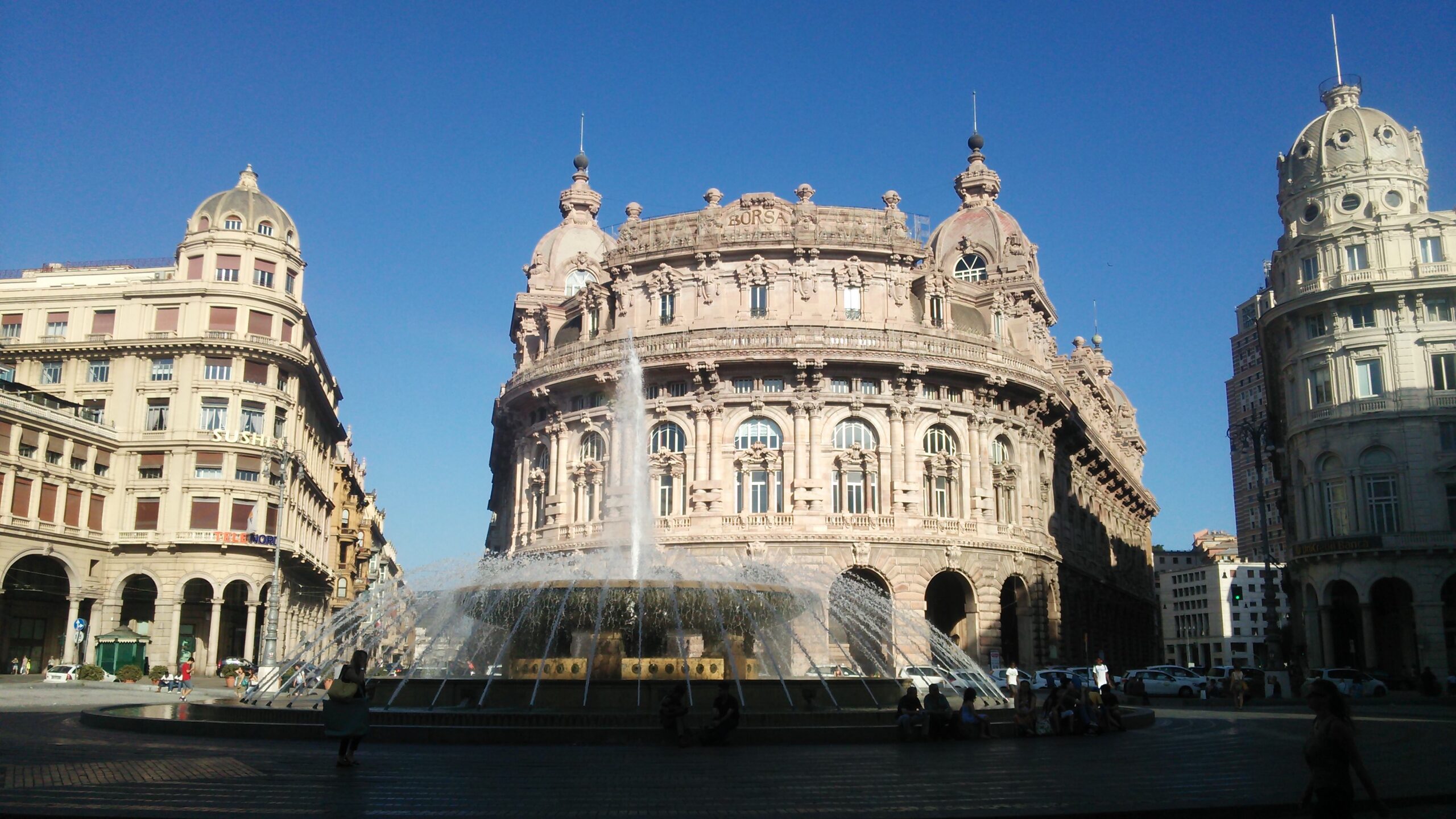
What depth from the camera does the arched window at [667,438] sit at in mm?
49531

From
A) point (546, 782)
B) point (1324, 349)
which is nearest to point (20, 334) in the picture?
point (546, 782)

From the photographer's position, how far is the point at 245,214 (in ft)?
194

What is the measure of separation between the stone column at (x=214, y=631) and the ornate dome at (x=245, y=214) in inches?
709

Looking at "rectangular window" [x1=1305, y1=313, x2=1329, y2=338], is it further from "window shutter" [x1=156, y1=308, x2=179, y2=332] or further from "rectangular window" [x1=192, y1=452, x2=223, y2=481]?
"window shutter" [x1=156, y1=308, x2=179, y2=332]

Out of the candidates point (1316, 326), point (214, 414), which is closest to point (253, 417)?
point (214, 414)

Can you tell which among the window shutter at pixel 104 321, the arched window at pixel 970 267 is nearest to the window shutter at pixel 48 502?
the window shutter at pixel 104 321

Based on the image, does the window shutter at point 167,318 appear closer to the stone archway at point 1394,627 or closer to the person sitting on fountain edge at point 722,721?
the person sitting on fountain edge at point 722,721

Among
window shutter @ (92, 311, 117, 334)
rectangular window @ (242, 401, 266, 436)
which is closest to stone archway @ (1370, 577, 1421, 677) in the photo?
rectangular window @ (242, 401, 266, 436)

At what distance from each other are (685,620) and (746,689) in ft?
7.18

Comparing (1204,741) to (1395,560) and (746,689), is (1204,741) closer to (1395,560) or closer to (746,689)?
(746,689)

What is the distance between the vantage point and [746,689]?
20938 millimetres

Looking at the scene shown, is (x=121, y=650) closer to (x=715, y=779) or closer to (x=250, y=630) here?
(x=250, y=630)

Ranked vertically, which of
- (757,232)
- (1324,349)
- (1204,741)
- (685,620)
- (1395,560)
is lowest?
(1204,741)

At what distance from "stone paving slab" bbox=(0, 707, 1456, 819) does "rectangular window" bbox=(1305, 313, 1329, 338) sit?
1441 inches
